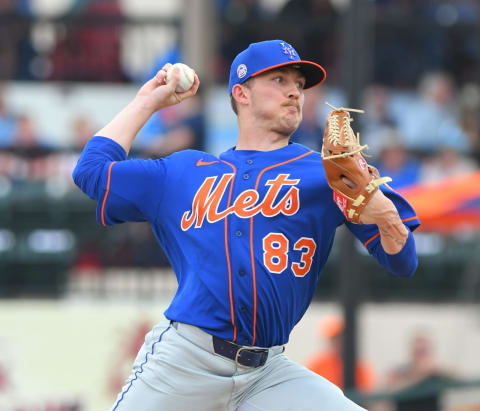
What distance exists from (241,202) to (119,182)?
0.47m

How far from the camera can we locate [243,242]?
3656mm

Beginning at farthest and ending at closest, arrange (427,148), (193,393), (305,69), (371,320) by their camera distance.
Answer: (427,148) → (371,320) → (305,69) → (193,393)

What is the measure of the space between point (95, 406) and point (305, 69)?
5432 millimetres

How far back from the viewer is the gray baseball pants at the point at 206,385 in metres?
3.62

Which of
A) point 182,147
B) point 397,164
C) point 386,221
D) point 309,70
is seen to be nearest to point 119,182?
point 309,70

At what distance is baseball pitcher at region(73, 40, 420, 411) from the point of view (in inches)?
143

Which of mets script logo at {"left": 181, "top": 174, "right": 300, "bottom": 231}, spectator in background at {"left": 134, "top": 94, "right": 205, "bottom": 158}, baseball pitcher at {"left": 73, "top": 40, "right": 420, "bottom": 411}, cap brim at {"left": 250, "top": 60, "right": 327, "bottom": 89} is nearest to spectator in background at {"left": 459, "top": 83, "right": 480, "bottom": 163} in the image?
spectator in background at {"left": 134, "top": 94, "right": 205, "bottom": 158}

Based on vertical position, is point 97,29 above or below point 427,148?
above

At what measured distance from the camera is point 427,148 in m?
10.7

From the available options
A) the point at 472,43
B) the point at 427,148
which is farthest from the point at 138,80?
the point at 472,43

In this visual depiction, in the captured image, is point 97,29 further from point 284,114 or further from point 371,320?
point 284,114

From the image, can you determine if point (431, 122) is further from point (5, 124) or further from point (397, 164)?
point (5, 124)

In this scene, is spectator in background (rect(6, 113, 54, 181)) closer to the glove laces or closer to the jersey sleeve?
the jersey sleeve

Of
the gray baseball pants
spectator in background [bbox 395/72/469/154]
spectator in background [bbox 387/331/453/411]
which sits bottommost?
spectator in background [bbox 387/331/453/411]
